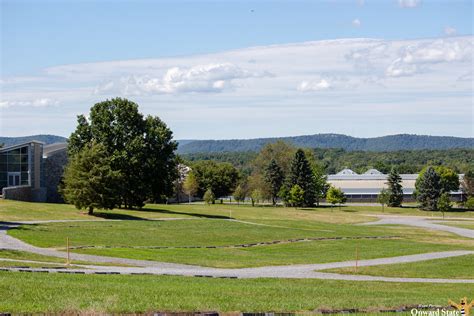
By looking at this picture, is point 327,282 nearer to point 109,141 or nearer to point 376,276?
point 376,276

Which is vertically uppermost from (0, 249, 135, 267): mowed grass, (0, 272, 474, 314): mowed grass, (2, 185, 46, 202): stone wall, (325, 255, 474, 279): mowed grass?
(2, 185, 46, 202): stone wall

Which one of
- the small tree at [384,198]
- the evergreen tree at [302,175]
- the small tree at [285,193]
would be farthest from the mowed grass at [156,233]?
the small tree at [384,198]

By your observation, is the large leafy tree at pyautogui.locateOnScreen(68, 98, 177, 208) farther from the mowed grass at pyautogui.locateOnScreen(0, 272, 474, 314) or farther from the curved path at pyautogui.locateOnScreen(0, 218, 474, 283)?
the mowed grass at pyautogui.locateOnScreen(0, 272, 474, 314)

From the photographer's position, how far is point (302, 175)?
125562 millimetres

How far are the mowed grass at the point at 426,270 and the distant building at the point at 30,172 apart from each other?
1914 inches

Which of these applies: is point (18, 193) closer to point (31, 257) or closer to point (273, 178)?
point (31, 257)

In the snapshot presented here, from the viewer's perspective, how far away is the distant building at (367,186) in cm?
16075

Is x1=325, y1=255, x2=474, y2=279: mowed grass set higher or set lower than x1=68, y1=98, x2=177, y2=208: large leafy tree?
lower

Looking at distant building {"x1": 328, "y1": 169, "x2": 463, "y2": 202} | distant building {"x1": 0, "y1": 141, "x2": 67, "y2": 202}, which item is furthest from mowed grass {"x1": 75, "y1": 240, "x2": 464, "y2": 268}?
distant building {"x1": 328, "y1": 169, "x2": 463, "y2": 202}

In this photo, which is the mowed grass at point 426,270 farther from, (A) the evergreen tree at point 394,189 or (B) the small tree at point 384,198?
(A) the evergreen tree at point 394,189

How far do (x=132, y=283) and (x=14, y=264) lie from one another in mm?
9061

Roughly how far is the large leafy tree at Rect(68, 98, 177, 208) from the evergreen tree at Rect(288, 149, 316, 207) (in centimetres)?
4447

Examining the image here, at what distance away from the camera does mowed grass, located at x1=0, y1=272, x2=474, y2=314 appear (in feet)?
56.4

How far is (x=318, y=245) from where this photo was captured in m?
53.2
